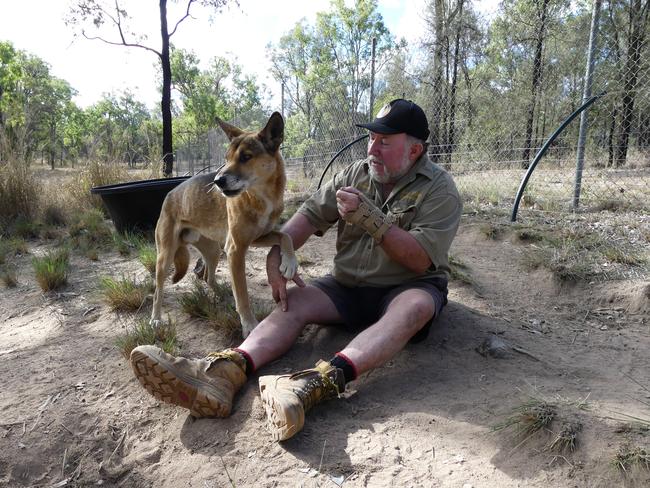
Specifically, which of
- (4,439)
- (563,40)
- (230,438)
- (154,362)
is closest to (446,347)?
(230,438)

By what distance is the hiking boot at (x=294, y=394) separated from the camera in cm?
196

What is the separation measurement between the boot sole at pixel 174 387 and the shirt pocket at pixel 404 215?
1483 millimetres

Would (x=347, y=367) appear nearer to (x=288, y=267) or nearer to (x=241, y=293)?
(x=288, y=267)

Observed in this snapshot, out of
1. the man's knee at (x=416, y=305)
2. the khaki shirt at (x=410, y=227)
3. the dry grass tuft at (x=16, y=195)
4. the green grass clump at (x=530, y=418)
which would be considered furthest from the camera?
the dry grass tuft at (x=16, y=195)

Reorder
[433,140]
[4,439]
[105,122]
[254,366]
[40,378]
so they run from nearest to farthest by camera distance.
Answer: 1. [4,439]
2. [254,366]
3. [40,378]
4. [433,140]
5. [105,122]

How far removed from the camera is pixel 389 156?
279 centimetres

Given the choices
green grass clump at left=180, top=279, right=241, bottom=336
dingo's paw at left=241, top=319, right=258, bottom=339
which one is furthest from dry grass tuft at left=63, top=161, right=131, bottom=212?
dingo's paw at left=241, top=319, right=258, bottom=339

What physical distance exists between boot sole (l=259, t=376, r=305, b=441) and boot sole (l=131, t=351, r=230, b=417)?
1.00 feet

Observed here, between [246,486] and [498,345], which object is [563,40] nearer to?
[498,345]

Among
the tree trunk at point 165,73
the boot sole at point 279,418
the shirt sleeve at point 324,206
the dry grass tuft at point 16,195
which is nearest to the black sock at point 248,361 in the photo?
the boot sole at point 279,418

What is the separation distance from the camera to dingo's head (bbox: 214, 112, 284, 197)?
310 centimetres

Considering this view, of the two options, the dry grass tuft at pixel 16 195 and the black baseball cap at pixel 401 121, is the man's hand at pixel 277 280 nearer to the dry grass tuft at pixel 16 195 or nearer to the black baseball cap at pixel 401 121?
the black baseball cap at pixel 401 121

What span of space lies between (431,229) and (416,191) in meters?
0.31

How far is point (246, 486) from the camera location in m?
1.87
